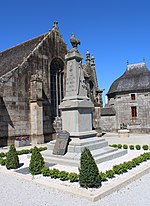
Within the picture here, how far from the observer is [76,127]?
978cm

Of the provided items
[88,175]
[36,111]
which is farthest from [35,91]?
[88,175]

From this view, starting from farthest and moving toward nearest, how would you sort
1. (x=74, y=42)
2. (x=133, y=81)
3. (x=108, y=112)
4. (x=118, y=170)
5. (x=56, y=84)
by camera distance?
1. (x=108, y=112)
2. (x=133, y=81)
3. (x=56, y=84)
4. (x=74, y=42)
5. (x=118, y=170)

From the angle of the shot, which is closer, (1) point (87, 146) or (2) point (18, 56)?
(1) point (87, 146)

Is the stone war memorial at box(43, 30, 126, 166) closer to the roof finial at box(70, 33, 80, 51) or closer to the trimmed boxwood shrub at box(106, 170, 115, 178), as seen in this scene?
the roof finial at box(70, 33, 80, 51)

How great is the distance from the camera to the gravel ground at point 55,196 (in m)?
5.05

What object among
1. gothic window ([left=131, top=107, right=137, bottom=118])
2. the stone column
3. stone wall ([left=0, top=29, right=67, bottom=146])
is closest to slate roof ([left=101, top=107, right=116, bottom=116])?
gothic window ([left=131, top=107, right=137, bottom=118])

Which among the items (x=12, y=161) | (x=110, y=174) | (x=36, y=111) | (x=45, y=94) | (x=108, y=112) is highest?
(x=45, y=94)

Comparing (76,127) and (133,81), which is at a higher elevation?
(133,81)

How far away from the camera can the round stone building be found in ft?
102

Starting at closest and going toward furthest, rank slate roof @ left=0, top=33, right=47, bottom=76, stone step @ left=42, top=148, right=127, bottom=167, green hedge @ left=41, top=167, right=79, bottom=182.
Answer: green hedge @ left=41, top=167, right=79, bottom=182
stone step @ left=42, top=148, right=127, bottom=167
slate roof @ left=0, top=33, right=47, bottom=76

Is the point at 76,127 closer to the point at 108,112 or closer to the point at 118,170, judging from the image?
the point at 118,170

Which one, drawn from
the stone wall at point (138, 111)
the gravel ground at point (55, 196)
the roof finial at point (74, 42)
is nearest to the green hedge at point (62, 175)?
the gravel ground at point (55, 196)

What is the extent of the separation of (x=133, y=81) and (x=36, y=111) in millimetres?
20688

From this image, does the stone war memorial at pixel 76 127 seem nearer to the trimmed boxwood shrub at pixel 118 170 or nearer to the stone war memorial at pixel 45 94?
the stone war memorial at pixel 45 94
